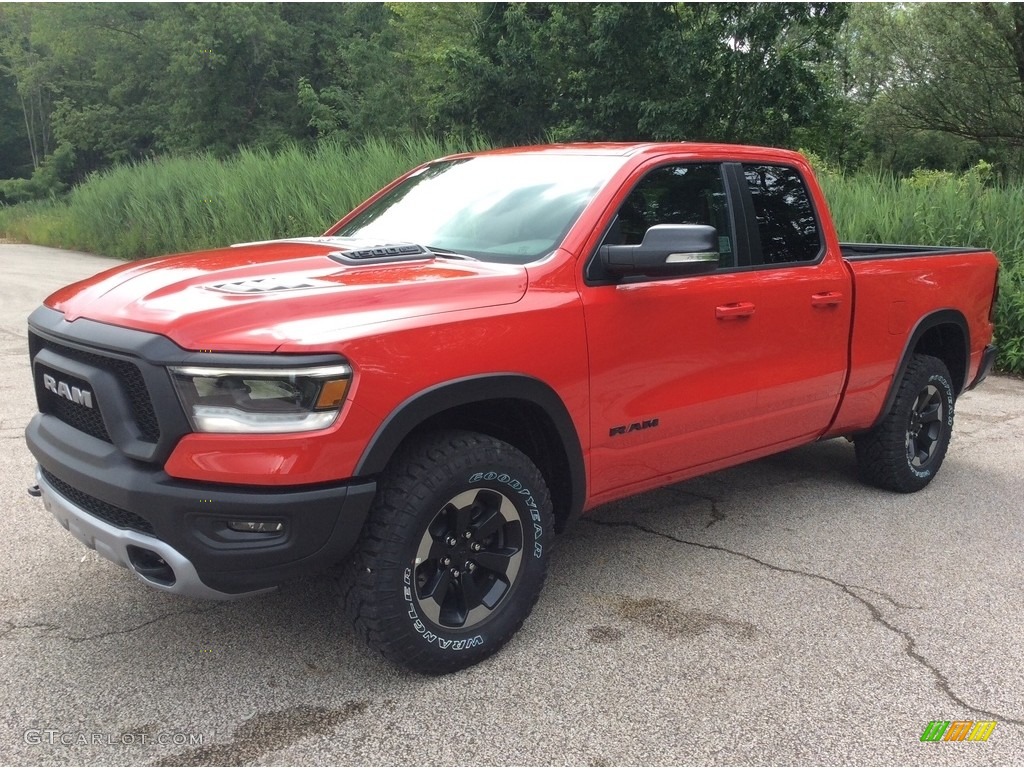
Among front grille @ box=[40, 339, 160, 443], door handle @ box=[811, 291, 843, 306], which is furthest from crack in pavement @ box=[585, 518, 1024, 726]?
front grille @ box=[40, 339, 160, 443]

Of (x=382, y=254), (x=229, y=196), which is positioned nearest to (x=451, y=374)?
(x=382, y=254)

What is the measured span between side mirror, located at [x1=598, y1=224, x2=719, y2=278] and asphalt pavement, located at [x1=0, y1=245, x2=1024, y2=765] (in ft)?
4.45

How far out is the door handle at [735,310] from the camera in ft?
12.7

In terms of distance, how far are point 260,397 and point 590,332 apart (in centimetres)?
127

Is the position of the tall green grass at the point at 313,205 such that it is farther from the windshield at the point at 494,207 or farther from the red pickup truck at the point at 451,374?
the windshield at the point at 494,207

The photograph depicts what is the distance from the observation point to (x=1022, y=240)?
31.0ft

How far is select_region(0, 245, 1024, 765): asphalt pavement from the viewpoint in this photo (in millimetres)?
2725

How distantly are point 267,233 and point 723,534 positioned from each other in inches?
481

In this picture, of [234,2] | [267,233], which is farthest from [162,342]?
[234,2]

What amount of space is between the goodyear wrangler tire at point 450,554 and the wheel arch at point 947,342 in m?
2.66

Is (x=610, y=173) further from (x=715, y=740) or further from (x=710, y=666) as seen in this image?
(x=715, y=740)

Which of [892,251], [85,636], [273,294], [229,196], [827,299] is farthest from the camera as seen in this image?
[229,196]

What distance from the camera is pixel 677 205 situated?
397cm

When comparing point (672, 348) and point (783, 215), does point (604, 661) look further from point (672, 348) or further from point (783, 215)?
point (783, 215)
